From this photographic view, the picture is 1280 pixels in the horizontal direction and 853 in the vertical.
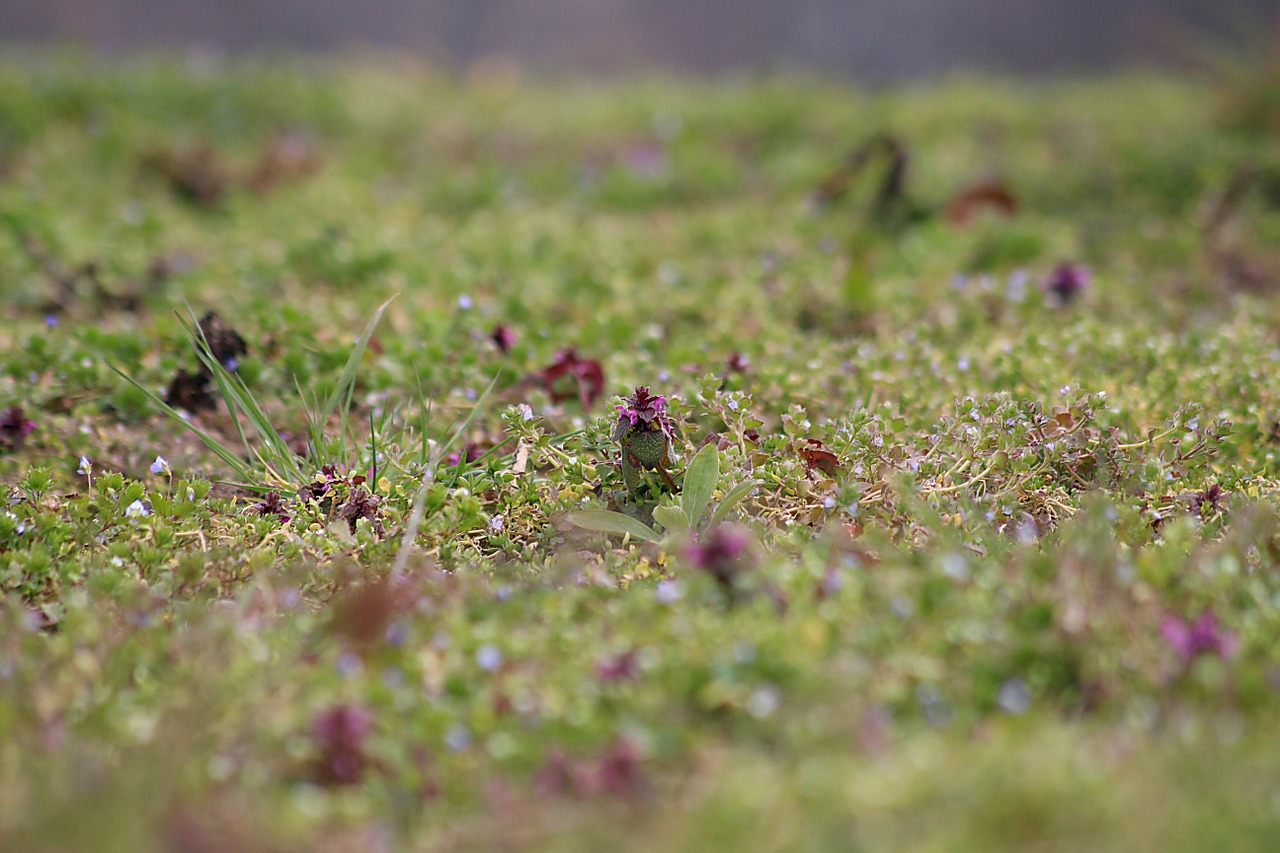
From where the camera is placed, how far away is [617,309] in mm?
3527

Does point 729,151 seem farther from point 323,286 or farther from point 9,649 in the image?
point 9,649

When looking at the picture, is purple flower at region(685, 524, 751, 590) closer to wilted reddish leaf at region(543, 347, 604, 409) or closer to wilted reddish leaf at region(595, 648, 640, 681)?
wilted reddish leaf at region(595, 648, 640, 681)

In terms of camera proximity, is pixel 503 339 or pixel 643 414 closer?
pixel 643 414

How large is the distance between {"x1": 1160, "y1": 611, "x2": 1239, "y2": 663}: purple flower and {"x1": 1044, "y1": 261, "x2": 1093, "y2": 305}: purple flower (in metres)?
2.17

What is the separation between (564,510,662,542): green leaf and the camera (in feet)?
7.16

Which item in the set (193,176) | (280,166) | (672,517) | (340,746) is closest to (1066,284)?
(672,517)

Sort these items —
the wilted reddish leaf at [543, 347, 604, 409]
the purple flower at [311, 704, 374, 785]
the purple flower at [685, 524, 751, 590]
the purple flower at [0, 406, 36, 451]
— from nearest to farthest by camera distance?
1. the purple flower at [311, 704, 374, 785]
2. the purple flower at [685, 524, 751, 590]
3. the purple flower at [0, 406, 36, 451]
4. the wilted reddish leaf at [543, 347, 604, 409]

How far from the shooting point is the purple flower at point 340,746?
152 centimetres

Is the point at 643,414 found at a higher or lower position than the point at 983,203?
higher

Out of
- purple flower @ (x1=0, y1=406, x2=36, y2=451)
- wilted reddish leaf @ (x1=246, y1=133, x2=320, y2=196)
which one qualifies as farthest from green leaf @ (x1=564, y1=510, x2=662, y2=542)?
wilted reddish leaf @ (x1=246, y1=133, x2=320, y2=196)

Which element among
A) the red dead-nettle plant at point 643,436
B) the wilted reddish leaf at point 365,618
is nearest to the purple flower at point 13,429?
the wilted reddish leaf at point 365,618

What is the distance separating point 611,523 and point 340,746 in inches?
31.3

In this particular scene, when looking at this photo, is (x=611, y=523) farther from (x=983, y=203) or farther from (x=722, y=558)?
(x=983, y=203)

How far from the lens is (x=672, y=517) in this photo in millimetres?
2141
